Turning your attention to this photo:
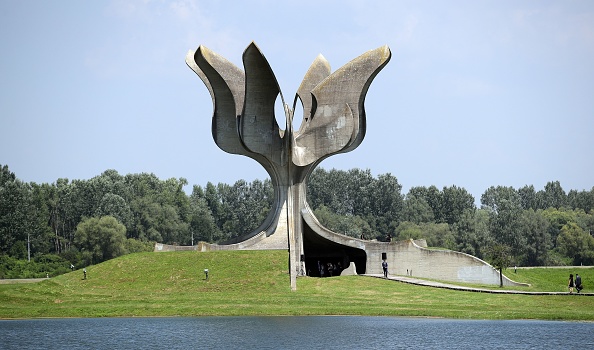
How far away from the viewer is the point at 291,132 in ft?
136

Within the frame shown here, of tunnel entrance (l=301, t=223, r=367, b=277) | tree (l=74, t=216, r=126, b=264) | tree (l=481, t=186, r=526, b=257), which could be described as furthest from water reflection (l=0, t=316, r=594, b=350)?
tree (l=481, t=186, r=526, b=257)

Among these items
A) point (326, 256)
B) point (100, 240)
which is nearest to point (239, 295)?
point (326, 256)

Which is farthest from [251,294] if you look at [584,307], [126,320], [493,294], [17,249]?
[17,249]

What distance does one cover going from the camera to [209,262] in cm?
3866

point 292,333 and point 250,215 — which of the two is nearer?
point 292,333

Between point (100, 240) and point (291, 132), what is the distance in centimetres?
3020

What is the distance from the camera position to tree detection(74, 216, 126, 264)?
67.6 meters

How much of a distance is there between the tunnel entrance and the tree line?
14.6 meters

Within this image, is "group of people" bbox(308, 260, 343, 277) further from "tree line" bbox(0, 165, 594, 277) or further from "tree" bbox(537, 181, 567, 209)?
"tree" bbox(537, 181, 567, 209)

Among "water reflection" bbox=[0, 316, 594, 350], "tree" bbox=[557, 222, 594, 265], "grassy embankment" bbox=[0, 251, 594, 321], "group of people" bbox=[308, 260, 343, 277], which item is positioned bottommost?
"water reflection" bbox=[0, 316, 594, 350]

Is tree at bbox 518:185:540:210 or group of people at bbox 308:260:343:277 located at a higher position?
tree at bbox 518:185:540:210

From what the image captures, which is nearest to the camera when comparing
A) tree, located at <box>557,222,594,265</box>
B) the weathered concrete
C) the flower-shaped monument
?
the weathered concrete

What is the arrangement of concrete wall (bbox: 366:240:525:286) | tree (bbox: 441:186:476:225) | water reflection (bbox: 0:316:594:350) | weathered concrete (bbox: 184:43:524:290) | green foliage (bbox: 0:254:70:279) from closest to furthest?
water reflection (bbox: 0:316:594:350) → concrete wall (bbox: 366:240:525:286) → weathered concrete (bbox: 184:43:524:290) → green foliage (bbox: 0:254:70:279) → tree (bbox: 441:186:476:225)

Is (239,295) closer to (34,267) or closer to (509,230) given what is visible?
(34,267)
